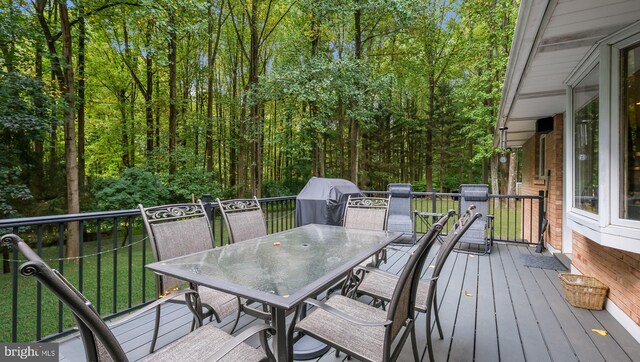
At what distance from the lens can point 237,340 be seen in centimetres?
127

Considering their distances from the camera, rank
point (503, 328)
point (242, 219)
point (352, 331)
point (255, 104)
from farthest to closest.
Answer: point (255, 104) → point (242, 219) → point (503, 328) → point (352, 331)

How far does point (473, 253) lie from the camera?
5121 mm

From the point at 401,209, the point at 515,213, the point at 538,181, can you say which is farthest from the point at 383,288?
the point at 538,181

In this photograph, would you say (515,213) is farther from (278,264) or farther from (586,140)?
(278,264)

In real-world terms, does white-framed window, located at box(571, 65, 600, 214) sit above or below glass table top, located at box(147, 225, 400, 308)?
above

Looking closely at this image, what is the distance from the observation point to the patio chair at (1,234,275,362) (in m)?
0.86

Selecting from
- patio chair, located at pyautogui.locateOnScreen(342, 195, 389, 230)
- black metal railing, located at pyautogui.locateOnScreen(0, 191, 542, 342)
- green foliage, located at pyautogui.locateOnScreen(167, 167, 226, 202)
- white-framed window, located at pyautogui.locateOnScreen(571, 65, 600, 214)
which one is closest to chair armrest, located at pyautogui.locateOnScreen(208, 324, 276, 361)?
black metal railing, located at pyautogui.locateOnScreen(0, 191, 542, 342)

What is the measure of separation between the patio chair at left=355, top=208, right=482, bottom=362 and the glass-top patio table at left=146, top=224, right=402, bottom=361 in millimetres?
314

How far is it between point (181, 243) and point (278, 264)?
0.89m

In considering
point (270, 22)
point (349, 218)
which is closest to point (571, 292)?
point (349, 218)

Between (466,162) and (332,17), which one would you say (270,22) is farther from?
(466,162)

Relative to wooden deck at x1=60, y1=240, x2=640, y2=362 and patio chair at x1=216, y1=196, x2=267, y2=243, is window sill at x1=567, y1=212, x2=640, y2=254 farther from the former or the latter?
patio chair at x1=216, y1=196, x2=267, y2=243

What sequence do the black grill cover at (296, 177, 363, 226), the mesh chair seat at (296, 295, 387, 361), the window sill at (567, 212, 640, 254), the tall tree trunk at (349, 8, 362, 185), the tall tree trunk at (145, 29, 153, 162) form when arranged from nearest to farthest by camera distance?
the mesh chair seat at (296, 295, 387, 361) → the window sill at (567, 212, 640, 254) → the black grill cover at (296, 177, 363, 226) → the tall tree trunk at (349, 8, 362, 185) → the tall tree trunk at (145, 29, 153, 162)

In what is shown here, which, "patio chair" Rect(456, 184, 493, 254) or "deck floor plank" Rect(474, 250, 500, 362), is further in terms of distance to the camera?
"patio chair" Rect(456, 184, 493, 254)
